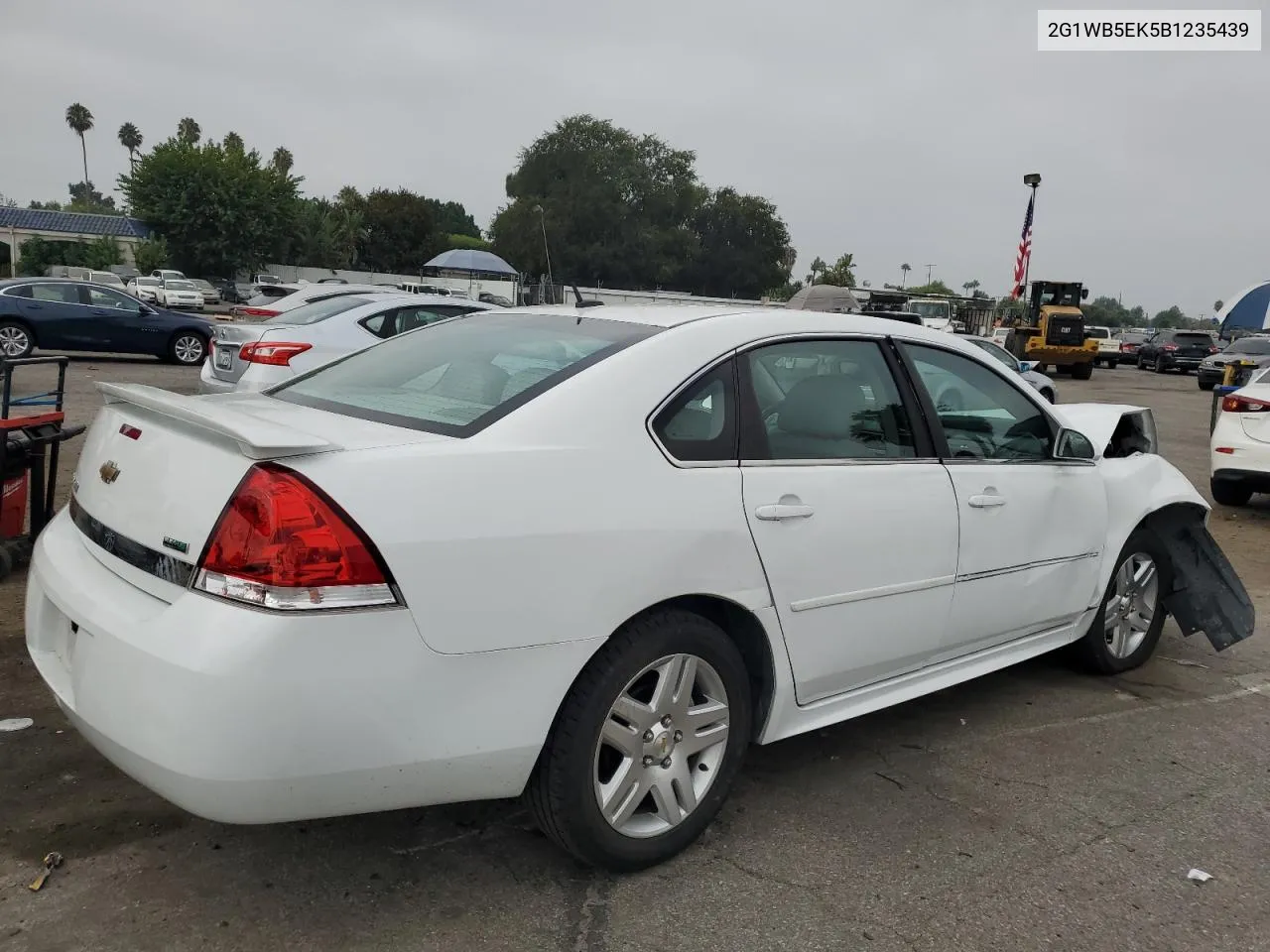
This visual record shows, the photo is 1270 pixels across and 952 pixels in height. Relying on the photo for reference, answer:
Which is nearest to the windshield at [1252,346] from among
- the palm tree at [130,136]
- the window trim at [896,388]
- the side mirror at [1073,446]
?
the side mirror at [1073,446]

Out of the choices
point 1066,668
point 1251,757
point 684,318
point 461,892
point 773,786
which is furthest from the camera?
point 1066,668

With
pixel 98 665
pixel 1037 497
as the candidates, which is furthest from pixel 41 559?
pixel 1037 497

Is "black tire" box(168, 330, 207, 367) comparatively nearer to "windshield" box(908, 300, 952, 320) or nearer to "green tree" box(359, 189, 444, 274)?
"windshield" box(908, 300, 952, 320)

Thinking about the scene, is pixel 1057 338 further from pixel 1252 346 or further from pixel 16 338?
pixel 16 338

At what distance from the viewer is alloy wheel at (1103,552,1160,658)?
4.28 m

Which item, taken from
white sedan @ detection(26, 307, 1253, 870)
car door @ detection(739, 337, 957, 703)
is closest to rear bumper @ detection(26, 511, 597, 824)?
white sedan @ detection(26, 307, 1253, 870)

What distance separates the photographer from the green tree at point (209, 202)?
4972cm

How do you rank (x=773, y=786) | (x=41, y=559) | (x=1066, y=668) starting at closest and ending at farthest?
(x=41, y=559) → (x=773, y=786) → (x=1066, y=668)

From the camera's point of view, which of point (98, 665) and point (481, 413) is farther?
point (481, 413)

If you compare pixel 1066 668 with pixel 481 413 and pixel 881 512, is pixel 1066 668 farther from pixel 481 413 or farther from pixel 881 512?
pixel 481 413

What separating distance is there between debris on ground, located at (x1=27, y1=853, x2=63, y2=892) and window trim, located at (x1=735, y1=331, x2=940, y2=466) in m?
2.11

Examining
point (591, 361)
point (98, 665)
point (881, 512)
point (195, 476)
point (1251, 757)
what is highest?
point (591, 361)

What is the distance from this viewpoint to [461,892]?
2570 millimetres

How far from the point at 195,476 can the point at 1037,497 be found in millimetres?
2885
